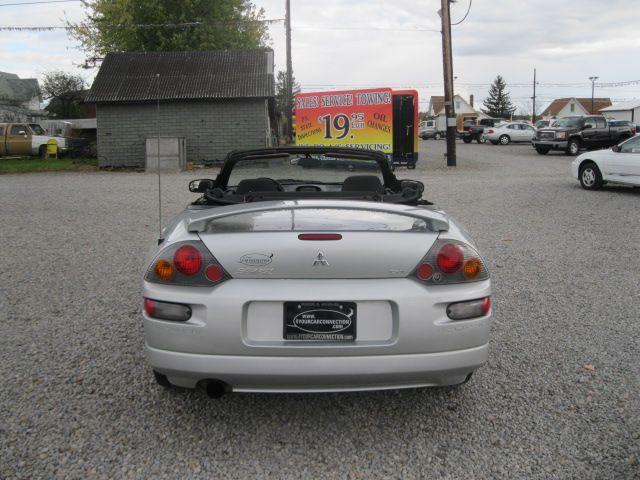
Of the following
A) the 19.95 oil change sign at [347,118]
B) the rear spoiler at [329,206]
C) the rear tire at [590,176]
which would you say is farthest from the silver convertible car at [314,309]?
the 19.95 oil change sign at [347,118]

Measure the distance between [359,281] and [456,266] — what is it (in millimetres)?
471

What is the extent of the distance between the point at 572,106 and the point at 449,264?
11770cm

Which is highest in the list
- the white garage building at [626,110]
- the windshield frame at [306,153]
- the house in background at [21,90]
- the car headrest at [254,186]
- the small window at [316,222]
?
the house in background at [21,90]

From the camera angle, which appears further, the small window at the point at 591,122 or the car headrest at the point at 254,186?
the small window at the point at 591,122

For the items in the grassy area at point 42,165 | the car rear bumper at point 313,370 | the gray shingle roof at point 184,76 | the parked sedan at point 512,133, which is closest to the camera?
the car rear bumper at point 313,370

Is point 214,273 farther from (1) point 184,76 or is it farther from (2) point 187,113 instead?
(1) point 184,76

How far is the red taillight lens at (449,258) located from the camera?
2910mm

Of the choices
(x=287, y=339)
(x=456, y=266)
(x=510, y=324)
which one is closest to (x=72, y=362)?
(x=287, y=339)

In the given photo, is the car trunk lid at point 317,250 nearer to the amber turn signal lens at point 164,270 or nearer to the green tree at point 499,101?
the amber turn signal lens at point 164,270

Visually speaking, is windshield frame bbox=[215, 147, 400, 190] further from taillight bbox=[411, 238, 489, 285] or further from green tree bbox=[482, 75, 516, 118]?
green tree bbox=[482, 75, 516, 118]

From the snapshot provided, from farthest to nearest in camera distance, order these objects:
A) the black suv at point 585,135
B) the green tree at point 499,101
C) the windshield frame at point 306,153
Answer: the green tree at point 499,101, the black suv at point 585,135, the windshield frame at point 306,153

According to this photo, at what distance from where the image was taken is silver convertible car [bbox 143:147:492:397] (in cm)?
280

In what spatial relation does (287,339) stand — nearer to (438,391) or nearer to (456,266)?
(456,266)

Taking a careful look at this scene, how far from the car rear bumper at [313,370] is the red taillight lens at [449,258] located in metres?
0.39
